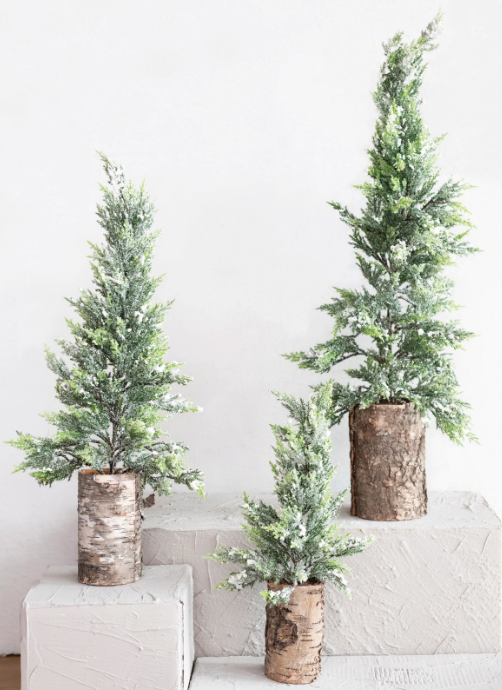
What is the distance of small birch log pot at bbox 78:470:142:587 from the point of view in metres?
1.84

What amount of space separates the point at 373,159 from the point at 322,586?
49.5 inches

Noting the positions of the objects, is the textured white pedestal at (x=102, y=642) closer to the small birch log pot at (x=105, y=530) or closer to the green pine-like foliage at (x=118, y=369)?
the small birch log pot at (x=105, y=530)

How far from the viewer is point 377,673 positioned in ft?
6.24

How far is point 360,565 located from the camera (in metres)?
1.99

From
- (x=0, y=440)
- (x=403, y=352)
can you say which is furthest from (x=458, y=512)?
(x=0, y=440)

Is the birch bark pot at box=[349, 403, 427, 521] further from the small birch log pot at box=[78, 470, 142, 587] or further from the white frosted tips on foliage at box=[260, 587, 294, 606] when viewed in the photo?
the small birch log pot at box=[78, 470, 142, 587]

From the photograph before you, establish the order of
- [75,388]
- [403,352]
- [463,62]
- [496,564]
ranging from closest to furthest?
[75,388], [496,564], [403,352], [463,62]

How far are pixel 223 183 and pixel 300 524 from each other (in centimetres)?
131

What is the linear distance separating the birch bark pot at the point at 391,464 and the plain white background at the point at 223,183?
386 millimetres

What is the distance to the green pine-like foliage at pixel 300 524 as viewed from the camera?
181 cm

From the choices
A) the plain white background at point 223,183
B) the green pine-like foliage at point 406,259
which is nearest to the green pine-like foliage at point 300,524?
the green pine-like foliage at point 406,259

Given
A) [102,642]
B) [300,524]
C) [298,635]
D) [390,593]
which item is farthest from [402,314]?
[102,642]

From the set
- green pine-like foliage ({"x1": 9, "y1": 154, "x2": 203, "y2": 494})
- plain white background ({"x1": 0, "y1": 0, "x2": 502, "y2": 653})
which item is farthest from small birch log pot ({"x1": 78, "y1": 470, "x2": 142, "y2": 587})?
plain white background ({"x1": 0, "y1": 0, "x2": 502, "y2": 653})

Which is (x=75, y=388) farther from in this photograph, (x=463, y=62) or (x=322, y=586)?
(x=463, y=62)
